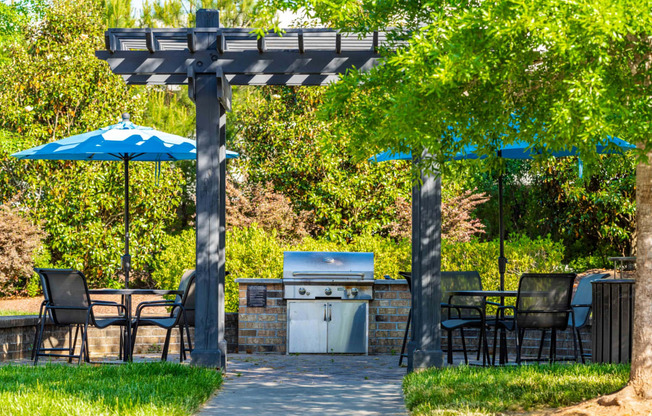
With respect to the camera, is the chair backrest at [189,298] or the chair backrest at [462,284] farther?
the chair backrest at [462,284]

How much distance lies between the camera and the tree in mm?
3619

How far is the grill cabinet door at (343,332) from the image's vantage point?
8633 mm

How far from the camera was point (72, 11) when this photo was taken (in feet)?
49.6

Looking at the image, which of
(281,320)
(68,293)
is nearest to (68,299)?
(68,293)

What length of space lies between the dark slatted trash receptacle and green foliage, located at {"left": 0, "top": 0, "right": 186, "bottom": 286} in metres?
9.16

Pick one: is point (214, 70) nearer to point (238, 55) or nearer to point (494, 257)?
point (238, 55)

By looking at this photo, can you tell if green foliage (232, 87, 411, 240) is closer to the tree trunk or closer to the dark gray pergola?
the dark gray pergola

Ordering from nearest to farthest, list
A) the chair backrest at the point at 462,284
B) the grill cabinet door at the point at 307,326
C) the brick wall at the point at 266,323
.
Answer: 1. the chair backrest at the point at 462,284
2. the grill cabinet door at the point at 307,326
3. the brick wall at the point at 266,323

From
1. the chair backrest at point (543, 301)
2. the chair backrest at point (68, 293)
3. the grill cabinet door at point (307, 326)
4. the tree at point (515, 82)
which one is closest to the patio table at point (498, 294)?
the chair backrest at point (543, 301)

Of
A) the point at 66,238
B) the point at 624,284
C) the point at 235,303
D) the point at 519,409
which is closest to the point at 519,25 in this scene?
the point at 519,409

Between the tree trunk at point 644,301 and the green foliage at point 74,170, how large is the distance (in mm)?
10504

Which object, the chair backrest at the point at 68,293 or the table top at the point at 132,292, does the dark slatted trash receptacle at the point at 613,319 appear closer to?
the table top at the point at 132,292

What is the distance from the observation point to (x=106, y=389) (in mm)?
5320

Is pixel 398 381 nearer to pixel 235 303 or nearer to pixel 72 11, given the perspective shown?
pixel 235 303
